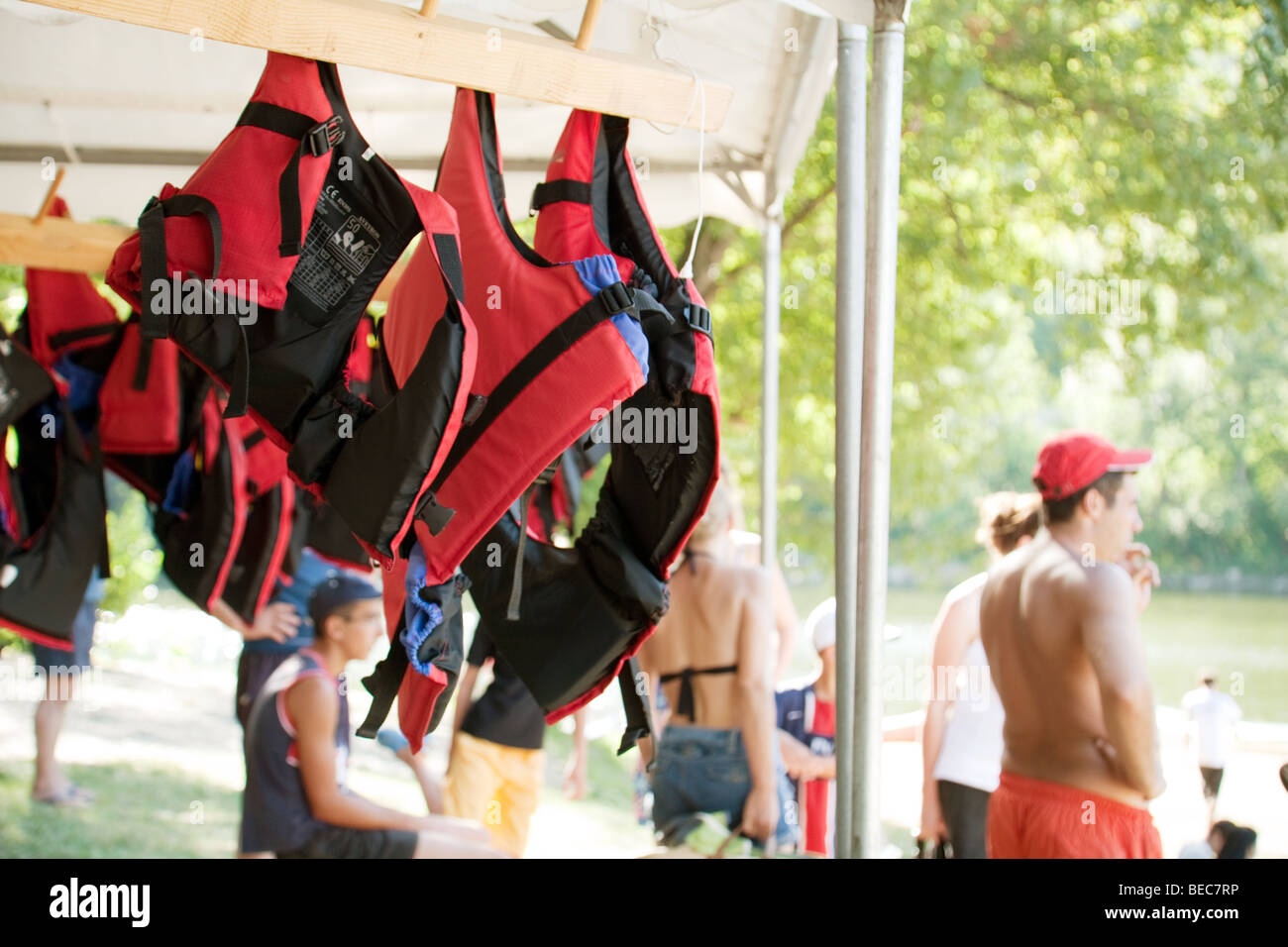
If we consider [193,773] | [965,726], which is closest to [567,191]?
[965,726]

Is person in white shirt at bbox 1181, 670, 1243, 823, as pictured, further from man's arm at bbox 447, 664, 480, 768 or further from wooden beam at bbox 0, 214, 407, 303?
wooden beam at bbox 0, 214, 407, 303

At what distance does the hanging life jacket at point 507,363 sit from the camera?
5.21ft

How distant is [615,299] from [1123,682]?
1799 mm

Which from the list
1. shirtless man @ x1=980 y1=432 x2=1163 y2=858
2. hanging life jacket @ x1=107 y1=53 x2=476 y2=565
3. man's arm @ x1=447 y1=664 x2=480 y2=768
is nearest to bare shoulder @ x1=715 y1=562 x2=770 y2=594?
shirtless man @ x1=980 y1=432 x2=1163 y2=858

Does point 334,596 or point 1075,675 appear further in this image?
point 334,596

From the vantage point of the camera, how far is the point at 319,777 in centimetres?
345

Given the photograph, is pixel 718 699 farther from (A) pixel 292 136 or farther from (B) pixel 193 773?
(B) pixel 193 773

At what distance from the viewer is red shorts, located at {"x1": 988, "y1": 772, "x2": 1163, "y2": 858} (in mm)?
2824

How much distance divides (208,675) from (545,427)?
1253 cm

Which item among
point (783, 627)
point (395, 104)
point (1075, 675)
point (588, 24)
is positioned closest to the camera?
point (588, 24)

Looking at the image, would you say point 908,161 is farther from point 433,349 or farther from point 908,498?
point 433,349

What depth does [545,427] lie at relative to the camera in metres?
1.59

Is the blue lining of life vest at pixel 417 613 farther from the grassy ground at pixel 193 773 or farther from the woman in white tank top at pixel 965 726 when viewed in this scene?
the grassy ground at pixel 193 773
